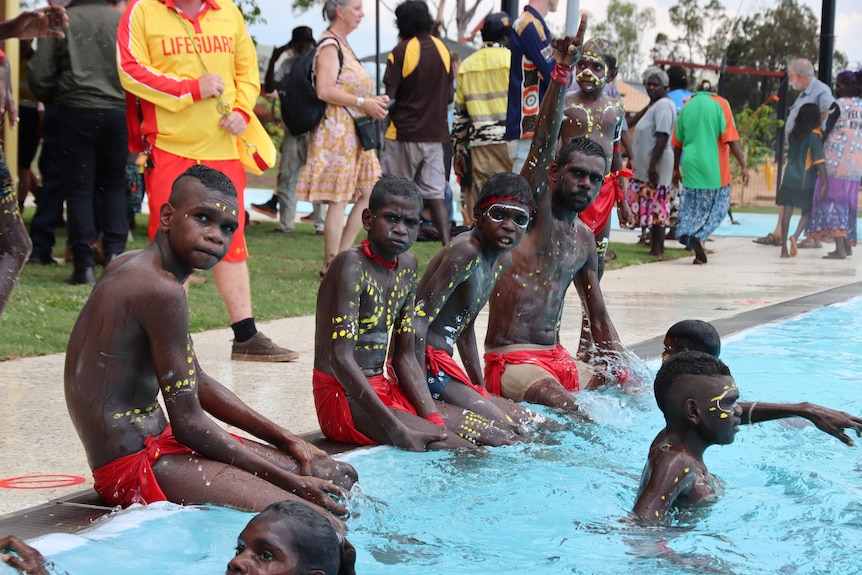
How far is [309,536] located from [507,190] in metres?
2.62

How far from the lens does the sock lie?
5.90m

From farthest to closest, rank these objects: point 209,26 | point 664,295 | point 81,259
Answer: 1. point 664,295
2. point 81,259
3. point 209,26

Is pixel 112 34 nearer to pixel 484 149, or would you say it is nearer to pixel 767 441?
pixel 484 149

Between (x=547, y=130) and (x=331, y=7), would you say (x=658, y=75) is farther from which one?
(x=547, y=130)

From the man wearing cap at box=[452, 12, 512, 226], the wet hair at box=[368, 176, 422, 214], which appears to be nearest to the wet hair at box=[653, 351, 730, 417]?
the wet hair at box=[368, 176, 422, 214]

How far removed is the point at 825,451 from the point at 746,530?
52.9 inches

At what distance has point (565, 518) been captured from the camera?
12.9 feet

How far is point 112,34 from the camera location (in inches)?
327

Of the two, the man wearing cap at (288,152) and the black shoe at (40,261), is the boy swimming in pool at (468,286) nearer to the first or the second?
the black shoe at (40,261)

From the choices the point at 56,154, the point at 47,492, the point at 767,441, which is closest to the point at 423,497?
the point at 47,492

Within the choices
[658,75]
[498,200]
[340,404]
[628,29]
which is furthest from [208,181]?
[628,29]

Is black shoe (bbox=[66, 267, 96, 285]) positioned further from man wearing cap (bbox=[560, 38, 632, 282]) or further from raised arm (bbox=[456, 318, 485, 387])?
raised arm (bbox=[456, 318, 485, 387])

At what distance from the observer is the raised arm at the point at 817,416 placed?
3830 millimetres

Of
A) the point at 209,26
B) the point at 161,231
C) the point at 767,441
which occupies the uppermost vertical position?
the point at 209,26
